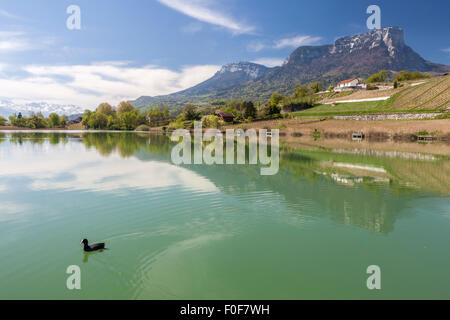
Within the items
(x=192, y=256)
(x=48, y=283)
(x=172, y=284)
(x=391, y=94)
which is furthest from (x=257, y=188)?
(x=391, y=94)

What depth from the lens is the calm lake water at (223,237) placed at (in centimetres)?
629

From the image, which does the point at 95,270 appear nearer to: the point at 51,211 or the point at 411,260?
the point at 51,211

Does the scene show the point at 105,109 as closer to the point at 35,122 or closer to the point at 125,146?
the point at 35,122

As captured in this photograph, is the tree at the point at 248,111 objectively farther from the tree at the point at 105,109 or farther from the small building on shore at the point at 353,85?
the tree at the point at 105,109

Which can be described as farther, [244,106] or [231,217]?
[244,106]

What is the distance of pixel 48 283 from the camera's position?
6.34 metres

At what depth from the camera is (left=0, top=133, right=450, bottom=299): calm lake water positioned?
629 centimetres

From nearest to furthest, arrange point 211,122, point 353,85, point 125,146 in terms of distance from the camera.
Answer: point 125,146 → point 211,122 → point 353,85

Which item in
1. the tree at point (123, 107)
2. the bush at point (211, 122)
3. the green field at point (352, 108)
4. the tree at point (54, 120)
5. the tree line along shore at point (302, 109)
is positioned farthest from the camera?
the tree at point (123, 107)

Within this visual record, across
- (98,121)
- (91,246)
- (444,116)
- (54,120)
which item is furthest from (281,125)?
(54,120)

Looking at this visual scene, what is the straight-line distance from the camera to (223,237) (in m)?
9.16

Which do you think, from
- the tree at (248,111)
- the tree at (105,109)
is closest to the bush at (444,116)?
the tree at (248,111)

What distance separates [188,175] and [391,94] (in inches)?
3785

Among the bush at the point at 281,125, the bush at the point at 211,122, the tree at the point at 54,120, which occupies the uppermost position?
the tree at the point at 54,120
